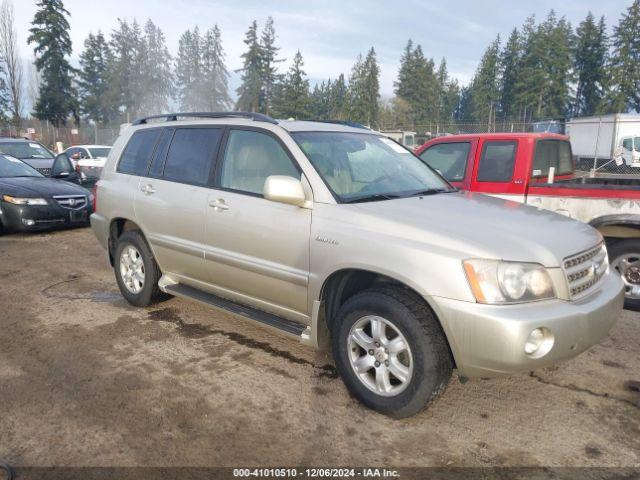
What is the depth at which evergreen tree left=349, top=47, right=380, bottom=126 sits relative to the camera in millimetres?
77750

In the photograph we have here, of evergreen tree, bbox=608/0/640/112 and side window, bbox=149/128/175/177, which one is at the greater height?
evergreen tree, bbox=608/0/640/112

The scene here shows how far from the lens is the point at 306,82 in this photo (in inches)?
2692

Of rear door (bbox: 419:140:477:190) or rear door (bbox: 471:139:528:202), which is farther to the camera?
rear door (bbox: 419:140:477:190)

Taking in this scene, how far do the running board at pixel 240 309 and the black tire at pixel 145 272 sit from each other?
29 centimetres

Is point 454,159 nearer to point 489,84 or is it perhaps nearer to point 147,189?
point 147,189

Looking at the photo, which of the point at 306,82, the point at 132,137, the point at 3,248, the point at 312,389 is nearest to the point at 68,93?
the point at 306,82

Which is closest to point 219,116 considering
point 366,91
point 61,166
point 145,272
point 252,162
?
point 252,162

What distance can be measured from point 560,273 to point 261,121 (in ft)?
8.13

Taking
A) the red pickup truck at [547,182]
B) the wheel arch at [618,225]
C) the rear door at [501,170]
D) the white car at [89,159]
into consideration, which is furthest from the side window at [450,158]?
the white car at [89,159]

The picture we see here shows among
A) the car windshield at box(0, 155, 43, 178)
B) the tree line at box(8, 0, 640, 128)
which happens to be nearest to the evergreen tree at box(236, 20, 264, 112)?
the tree line at box(8, 0, 640, 128)

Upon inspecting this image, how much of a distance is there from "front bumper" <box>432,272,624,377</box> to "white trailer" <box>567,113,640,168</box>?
20.5 meters

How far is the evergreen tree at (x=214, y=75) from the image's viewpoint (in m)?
67.0

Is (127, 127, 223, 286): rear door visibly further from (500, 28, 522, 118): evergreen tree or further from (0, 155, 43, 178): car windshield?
(500, 28, 522, 118): evergreen tree

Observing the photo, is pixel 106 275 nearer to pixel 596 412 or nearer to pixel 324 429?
pixel 324 429
